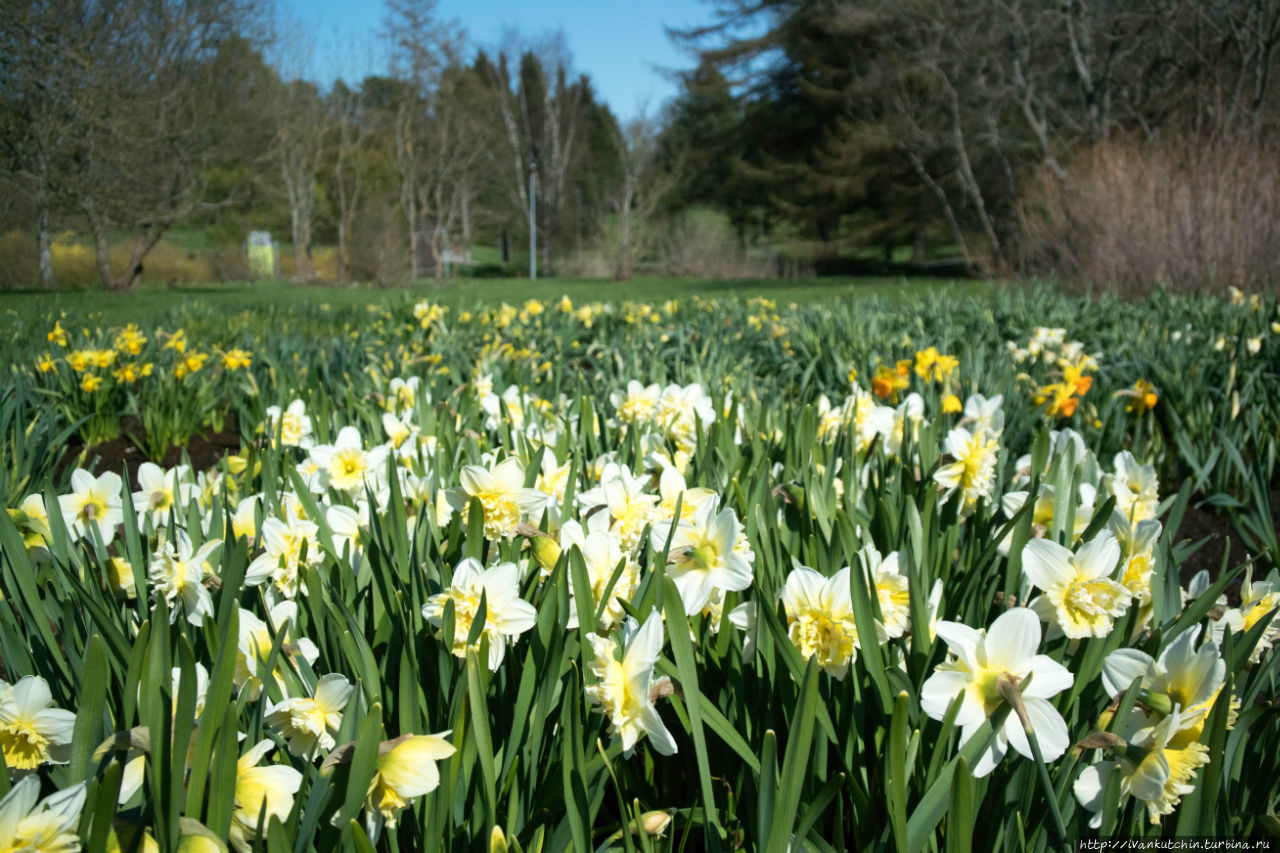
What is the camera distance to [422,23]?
25000mm

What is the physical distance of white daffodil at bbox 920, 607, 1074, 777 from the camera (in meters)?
0.81

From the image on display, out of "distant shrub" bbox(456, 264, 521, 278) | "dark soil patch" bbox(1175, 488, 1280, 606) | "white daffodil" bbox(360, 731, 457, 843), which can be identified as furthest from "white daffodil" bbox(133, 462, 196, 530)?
"distant shrub" bbox(456, 264, 521, 278)

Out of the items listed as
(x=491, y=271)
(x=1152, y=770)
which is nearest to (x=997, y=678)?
(x=1152, y=770)

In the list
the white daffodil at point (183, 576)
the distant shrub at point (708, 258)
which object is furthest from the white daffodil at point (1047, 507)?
the distant shrub at point (708, 258)

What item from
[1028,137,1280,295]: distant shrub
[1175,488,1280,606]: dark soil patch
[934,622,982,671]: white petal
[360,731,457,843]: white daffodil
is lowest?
[1175,488,1280,606]: dark soil patch

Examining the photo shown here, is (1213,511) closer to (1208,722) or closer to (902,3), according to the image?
(1208,722)

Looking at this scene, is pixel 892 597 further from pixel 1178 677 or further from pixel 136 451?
pixel 136 451

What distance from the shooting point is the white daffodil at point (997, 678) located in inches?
31.8

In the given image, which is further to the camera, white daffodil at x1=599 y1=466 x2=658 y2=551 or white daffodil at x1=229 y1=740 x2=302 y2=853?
white daffodil at x1=599 y1=466 x2=658 y2=551

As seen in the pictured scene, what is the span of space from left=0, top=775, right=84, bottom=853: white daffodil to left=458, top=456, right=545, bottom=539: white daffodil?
518 mm

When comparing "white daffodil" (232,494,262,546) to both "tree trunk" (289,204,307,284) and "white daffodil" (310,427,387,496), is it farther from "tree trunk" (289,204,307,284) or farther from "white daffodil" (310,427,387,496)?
"tree trunk" (289,204,307,284)

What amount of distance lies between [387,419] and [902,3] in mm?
18689

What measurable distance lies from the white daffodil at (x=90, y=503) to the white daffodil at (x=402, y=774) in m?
0.81

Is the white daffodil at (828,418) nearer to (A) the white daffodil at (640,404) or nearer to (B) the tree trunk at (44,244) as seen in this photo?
(A) the white daffodil at (640,404)
